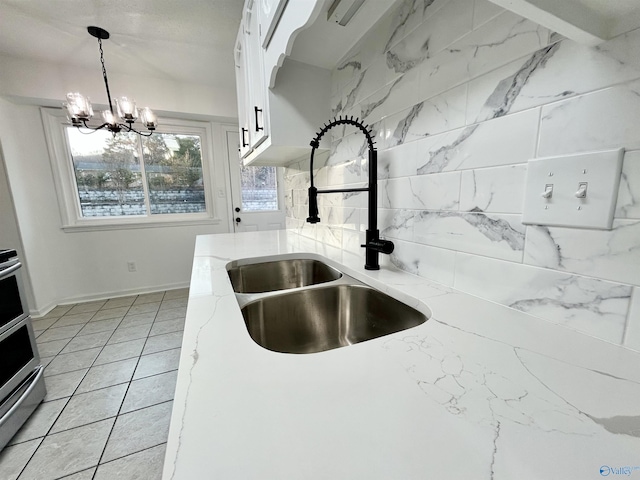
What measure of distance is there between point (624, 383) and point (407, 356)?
296mm

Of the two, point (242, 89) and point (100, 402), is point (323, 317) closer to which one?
point (100, 402)

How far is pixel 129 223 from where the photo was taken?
9.42 feet

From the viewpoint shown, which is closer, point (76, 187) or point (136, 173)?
point (76, 187)

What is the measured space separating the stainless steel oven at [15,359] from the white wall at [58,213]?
148 centimetres

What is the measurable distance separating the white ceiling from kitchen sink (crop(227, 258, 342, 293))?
164 cm

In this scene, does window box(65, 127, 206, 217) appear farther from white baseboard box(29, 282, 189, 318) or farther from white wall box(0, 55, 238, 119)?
white baseboard box(29, 282, 189, 318)

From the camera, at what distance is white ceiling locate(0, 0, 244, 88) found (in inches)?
61.8

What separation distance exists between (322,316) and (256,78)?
3.84ft

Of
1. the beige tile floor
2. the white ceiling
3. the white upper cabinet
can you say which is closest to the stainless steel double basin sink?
the white upper cabinet

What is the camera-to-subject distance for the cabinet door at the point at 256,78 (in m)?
1.15

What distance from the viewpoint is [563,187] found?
0.49 m

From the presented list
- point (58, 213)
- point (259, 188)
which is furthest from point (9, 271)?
point (259, 188)

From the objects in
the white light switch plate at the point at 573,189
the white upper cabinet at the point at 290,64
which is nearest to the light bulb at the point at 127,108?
the white upper cabinet at the point at 290,64

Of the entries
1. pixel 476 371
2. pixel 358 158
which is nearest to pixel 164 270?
pixel 358 158
